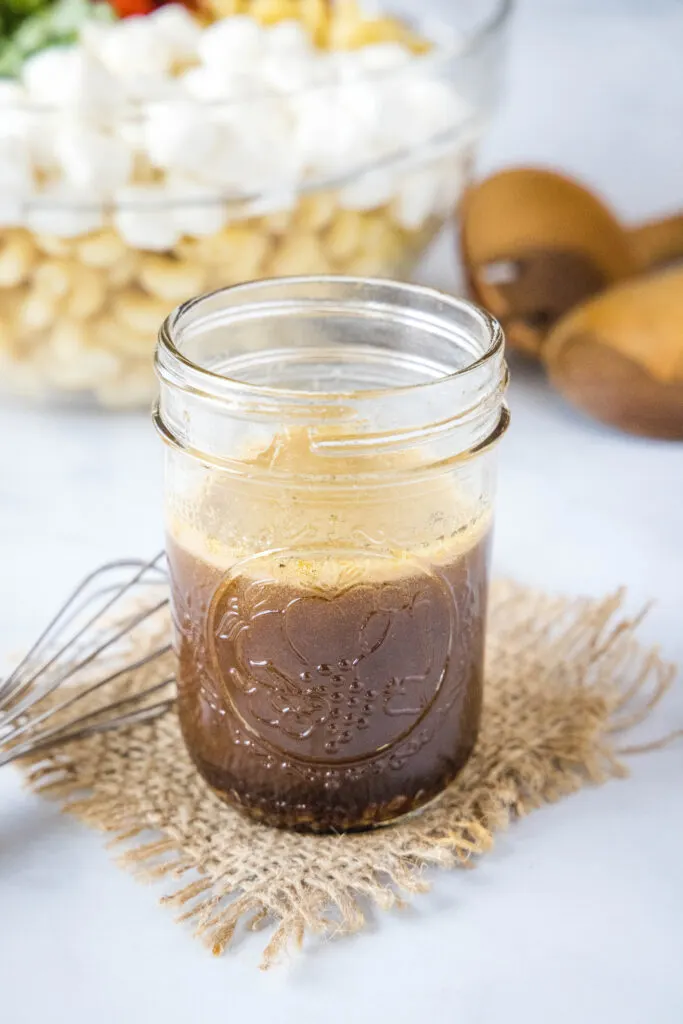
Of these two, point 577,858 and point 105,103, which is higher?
point 105,103

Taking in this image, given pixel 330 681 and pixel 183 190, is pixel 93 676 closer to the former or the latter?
pixel 330 681

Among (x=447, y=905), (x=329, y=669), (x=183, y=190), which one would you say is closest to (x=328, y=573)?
(x=329, y=669)

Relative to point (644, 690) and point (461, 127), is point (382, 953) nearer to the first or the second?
point (644, 690)

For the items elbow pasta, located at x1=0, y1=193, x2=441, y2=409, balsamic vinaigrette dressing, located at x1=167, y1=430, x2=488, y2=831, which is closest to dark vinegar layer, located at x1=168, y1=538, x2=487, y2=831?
balsamic vinaigrette dressing, located at x1=167, y1=430, x2=488, y2=831

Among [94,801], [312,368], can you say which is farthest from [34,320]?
[94,801]

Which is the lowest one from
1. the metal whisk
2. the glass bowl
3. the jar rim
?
the metal whisk

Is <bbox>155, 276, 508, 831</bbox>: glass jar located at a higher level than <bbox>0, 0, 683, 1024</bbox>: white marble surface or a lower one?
higher

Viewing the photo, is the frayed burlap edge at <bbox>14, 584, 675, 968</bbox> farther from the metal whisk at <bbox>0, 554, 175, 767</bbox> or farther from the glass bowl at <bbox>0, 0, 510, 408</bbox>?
the glass bowl at <bbox>0, 0, 510, 408</bbox>
